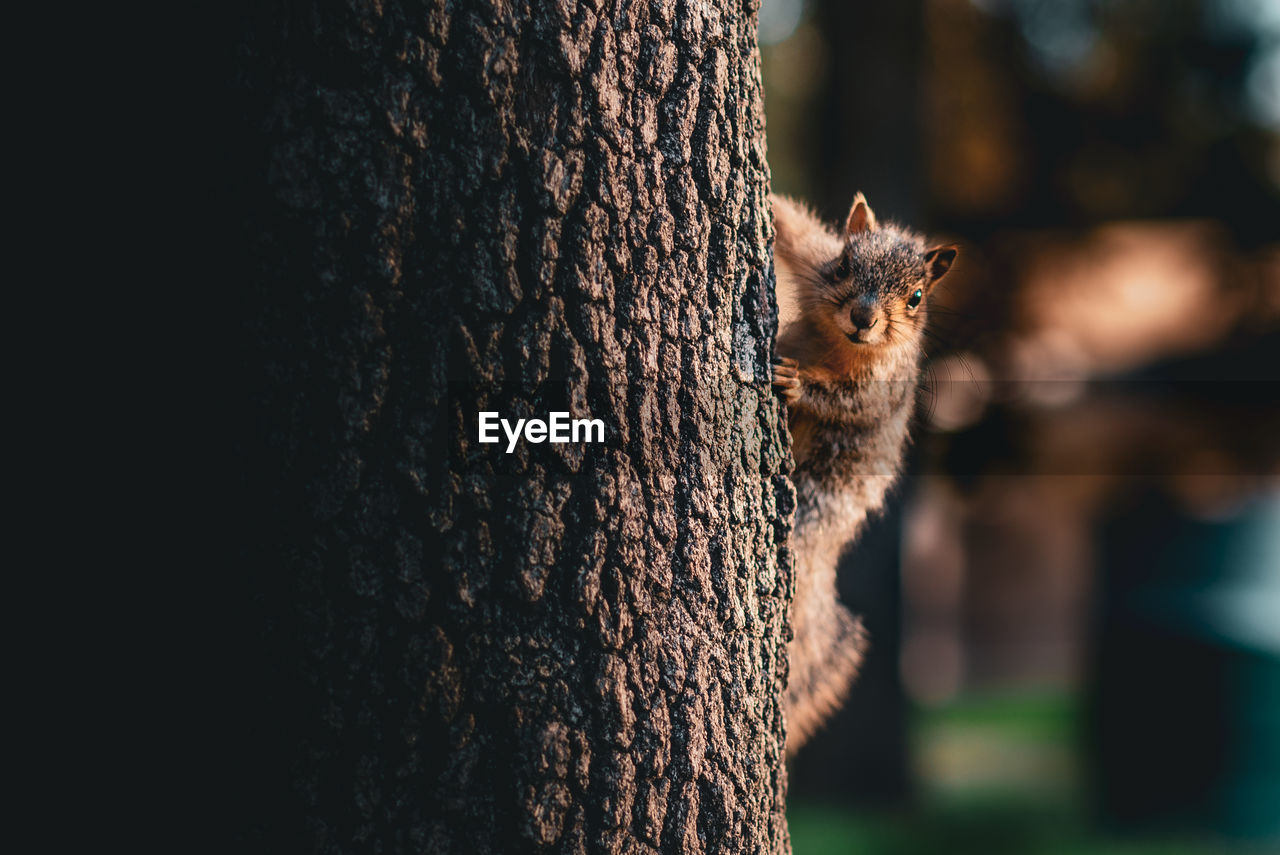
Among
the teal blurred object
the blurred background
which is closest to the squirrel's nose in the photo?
the blurred background

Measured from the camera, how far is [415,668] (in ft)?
4.94

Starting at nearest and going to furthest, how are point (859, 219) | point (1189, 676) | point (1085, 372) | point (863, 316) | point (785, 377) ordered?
point (785, 377)
point (863, 316)
point (859, 219)
point (1189, 676)
point (1085, 372)

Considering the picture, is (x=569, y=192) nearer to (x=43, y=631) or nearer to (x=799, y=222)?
(x=43, y=631)

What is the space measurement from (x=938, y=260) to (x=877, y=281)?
234mm

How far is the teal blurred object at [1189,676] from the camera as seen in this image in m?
6.80

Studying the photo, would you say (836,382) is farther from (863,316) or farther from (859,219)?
(859,219)

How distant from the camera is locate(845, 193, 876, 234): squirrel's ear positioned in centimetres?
278

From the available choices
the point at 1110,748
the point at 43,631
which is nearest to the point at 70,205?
the point at 43,631

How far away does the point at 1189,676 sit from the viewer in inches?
272

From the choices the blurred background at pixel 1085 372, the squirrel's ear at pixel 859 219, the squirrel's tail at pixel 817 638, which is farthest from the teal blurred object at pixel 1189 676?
the squirrel's ear at pixel 859 219

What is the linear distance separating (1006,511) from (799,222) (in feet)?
34.4

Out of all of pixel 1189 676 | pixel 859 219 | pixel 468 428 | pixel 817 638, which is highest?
pixel 859 219

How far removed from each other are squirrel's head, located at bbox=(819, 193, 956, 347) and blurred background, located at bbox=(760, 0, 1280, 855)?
318 centimetres

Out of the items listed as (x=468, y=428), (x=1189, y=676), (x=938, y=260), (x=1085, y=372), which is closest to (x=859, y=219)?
(x=938, y=260)
